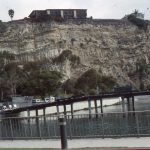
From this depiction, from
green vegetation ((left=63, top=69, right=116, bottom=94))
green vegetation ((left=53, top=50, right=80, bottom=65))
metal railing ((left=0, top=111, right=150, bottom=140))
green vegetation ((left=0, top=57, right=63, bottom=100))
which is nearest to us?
metal railing ((left=0, top=111, right=150, bottom=140))

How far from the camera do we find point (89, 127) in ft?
74.0

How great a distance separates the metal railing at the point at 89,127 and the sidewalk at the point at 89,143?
1.59 feet

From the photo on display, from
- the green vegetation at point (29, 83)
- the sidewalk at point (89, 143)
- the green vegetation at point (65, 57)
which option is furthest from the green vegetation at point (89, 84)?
the sidewalk at point (89, 143)

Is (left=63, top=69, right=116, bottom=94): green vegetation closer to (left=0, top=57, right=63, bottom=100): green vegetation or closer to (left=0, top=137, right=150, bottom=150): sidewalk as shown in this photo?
(left=0, top=57, right=63, bottom=100): green vegetation

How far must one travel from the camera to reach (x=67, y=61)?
19712 cm

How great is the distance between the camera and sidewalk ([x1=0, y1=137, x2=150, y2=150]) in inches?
762

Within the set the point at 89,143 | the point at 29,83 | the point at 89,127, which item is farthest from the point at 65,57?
the point at 89,143

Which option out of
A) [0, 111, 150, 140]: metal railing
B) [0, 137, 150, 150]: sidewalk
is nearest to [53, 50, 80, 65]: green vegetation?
[0, 111, 150, 140]: metal railing

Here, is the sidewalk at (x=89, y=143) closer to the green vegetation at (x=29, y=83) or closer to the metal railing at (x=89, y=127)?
the metal railing at (x=89, y=127)

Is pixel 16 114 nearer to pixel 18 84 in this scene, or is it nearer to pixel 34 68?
pixel 18 84

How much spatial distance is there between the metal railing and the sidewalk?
0.48 metres

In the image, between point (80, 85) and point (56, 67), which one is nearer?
point (80, 85)

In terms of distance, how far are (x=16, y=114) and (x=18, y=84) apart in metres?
66.3

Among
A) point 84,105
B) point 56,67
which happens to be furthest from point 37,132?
point 56,67
